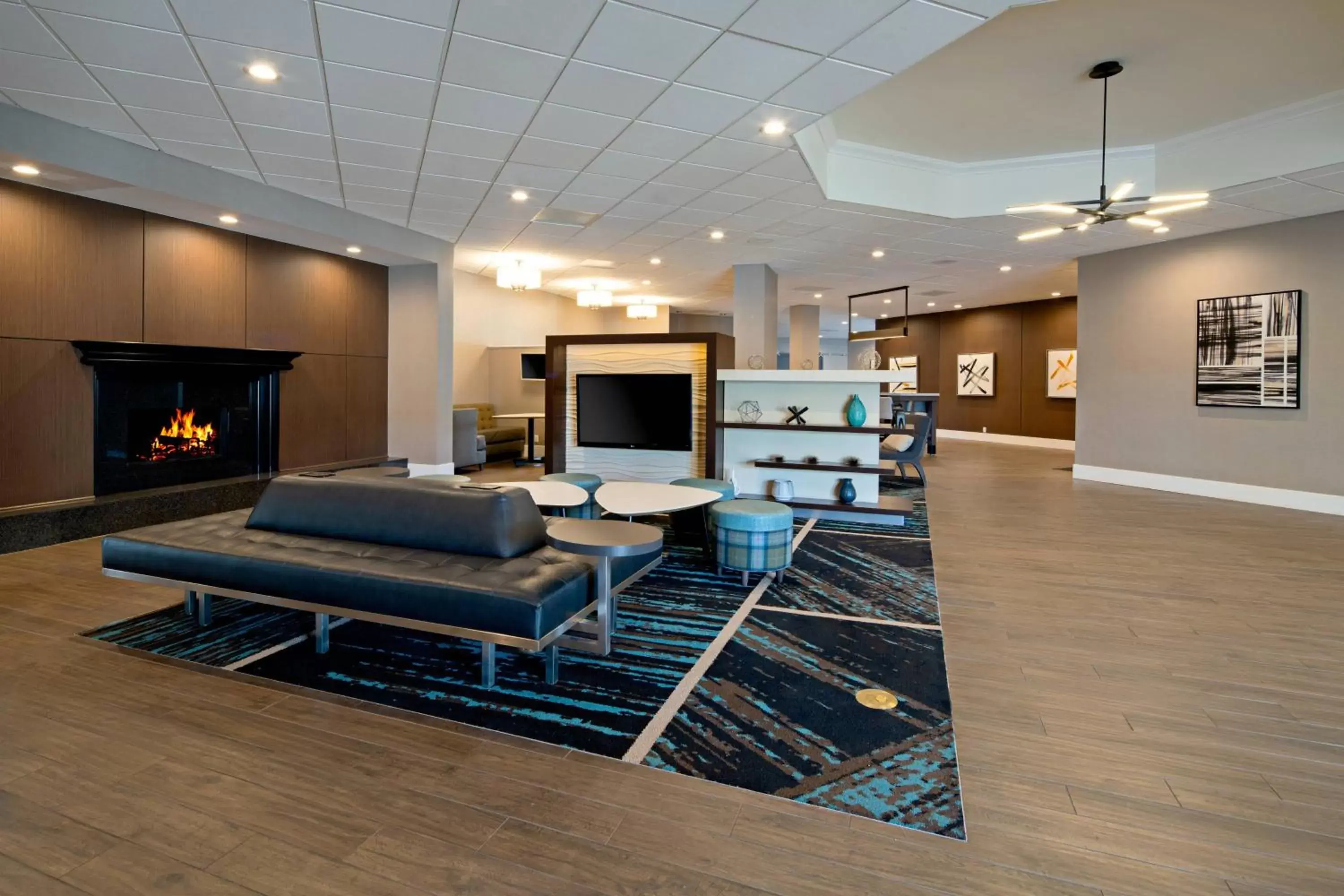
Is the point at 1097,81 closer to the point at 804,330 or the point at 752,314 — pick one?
the point at 752,314

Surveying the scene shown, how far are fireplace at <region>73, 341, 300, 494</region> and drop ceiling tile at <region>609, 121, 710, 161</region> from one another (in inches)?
174

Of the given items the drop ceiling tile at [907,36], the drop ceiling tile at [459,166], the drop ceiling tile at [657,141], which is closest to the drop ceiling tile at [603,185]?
the drop ceiling tile at [657,141]

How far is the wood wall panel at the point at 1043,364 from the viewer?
13.0 metres

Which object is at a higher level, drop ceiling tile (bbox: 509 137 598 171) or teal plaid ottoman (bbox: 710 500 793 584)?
drop ceiling tile (bbox: 509 137 598 171)

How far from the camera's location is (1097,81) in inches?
199

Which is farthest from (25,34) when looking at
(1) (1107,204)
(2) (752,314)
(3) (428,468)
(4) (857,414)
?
(2) (752,314)

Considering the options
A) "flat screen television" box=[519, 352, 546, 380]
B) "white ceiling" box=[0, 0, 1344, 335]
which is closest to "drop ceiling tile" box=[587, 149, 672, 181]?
"white ceiling" box=[0, 0, 1344, 335]

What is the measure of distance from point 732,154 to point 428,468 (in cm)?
563

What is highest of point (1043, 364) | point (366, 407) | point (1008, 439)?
point (1043, 364)

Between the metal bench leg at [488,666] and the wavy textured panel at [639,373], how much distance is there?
12.9 feet

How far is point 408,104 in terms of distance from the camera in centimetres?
439

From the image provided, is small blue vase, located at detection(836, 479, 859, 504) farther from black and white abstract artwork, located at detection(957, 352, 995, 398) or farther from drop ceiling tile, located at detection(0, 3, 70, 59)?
black and white abstract artwork, located at detection(957, 352, 995, 398)

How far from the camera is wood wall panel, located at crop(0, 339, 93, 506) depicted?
5.08m

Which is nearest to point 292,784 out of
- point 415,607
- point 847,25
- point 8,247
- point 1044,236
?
point 415,607
